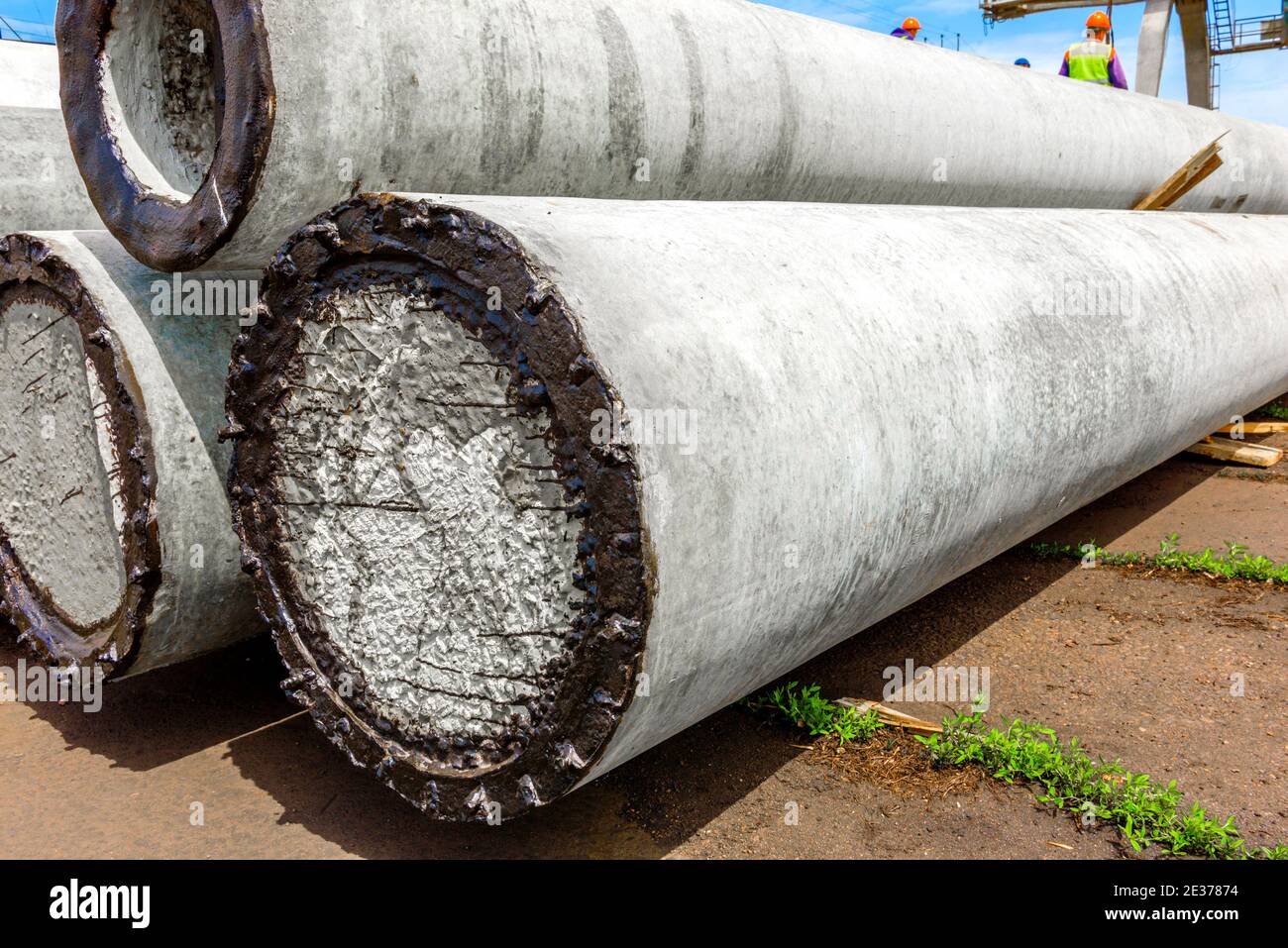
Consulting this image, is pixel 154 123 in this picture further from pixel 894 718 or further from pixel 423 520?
pixel 894 718

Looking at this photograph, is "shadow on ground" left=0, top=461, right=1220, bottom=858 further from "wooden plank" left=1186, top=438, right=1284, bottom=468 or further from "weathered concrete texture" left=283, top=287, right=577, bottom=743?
"wooden plank" left=1186, top=438, right=1284, bottom=468

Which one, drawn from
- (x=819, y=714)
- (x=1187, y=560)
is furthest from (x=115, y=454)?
(x=1187, y=560)

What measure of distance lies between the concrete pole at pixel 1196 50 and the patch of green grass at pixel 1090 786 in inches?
659

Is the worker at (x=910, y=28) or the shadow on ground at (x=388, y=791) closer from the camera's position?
the shadow on ground at (x=388, y=791)

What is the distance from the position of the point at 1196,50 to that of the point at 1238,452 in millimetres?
14034

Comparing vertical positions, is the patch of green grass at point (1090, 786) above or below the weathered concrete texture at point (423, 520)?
below

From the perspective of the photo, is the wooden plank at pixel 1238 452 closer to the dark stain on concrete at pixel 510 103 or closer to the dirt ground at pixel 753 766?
the dirt ground at pixel 753 766

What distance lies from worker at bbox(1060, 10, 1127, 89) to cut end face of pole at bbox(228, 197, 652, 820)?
781 cm

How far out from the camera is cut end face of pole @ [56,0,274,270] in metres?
2.03

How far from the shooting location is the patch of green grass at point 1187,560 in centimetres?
387

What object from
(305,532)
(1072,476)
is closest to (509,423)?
(305,532)

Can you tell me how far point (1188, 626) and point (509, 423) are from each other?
9.24 ft

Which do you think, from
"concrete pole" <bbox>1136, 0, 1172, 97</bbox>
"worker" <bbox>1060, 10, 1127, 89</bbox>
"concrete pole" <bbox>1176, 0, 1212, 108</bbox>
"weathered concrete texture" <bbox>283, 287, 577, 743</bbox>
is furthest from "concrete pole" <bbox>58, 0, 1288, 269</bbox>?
"concrete pole" <bbox>1176, 0, 1212, 108</bbox>

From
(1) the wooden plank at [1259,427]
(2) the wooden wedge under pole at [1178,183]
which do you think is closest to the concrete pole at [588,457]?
(2) the wooden wedge under pole at [1178,183]
